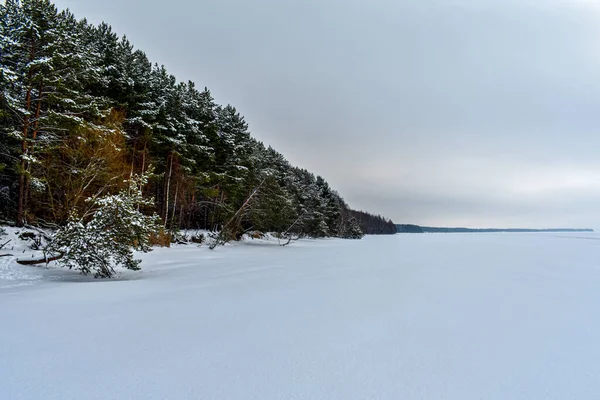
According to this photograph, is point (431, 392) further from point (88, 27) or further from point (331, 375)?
point (88, 27)

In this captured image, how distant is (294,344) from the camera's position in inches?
156

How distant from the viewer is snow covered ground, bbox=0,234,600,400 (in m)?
2.87

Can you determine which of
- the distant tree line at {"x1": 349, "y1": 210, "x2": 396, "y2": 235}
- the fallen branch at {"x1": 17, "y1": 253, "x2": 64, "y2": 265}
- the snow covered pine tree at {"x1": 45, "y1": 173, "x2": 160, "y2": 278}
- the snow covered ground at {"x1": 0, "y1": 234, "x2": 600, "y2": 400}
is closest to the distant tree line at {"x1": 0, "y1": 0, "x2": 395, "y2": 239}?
the snow covered pine tree at {"x1": 45, "y1": 173, "x2": 160, "y2": 278}

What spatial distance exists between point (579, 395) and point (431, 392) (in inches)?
52.4

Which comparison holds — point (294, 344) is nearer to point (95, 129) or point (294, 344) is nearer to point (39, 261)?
point (39, 261)

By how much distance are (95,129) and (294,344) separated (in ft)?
50.4

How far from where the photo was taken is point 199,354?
3588 millimetres

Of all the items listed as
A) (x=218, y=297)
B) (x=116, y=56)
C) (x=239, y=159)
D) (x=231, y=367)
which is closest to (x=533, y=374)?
(x=231, y=367)

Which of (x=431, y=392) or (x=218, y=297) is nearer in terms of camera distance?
(x=431, y=392)

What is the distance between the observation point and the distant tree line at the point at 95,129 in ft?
44.1

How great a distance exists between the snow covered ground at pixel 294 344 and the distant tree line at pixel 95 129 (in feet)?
22.4

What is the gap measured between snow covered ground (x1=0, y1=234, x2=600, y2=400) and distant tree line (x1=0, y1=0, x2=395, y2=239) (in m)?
6.84

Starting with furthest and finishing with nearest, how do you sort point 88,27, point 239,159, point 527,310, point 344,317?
1. point 239,159
2. point 88,27
3. point 527,310
4. point 344,317

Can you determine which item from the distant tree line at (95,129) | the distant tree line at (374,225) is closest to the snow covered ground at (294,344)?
the distant tree line at (95,129)
